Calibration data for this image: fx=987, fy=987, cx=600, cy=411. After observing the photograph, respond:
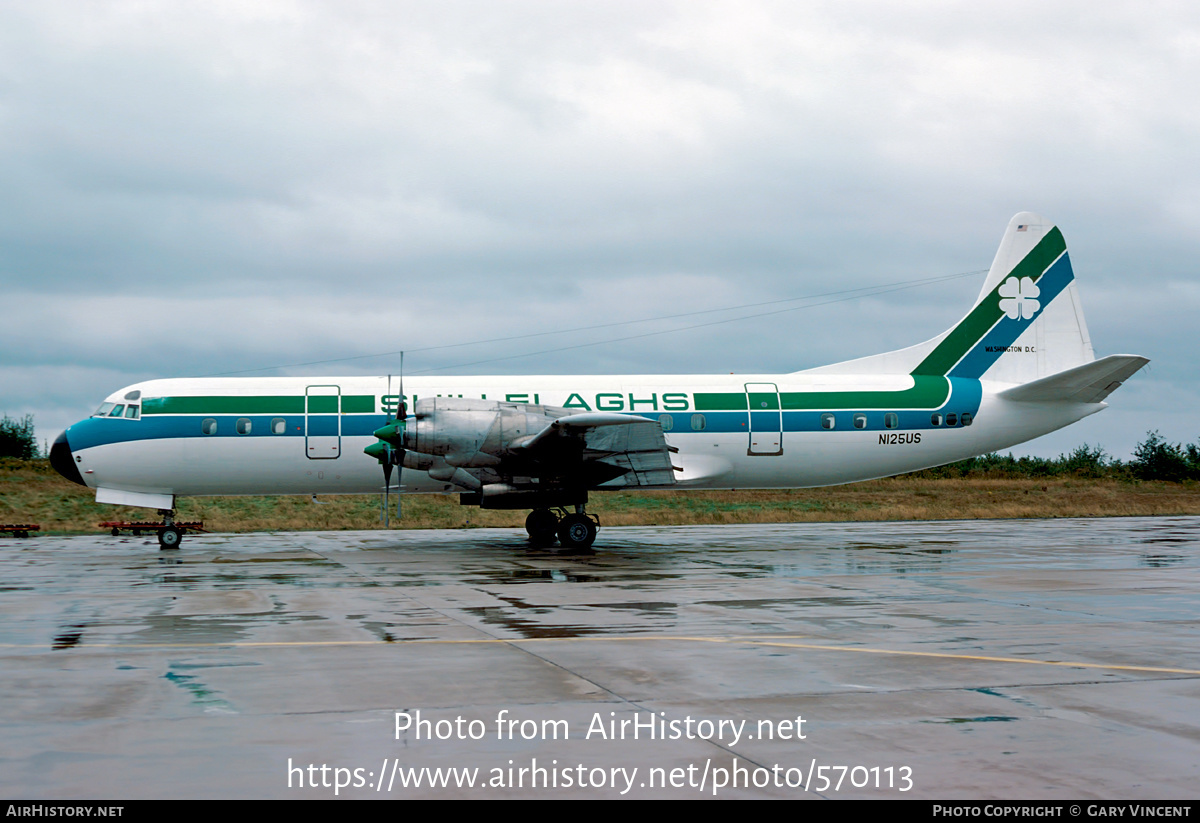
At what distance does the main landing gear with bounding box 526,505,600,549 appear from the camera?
898 inches

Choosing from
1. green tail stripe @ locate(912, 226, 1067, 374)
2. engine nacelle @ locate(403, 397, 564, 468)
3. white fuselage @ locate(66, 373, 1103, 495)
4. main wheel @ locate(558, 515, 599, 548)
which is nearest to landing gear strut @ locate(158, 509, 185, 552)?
white fuselage @ locate(66, 373, 1103, 495)

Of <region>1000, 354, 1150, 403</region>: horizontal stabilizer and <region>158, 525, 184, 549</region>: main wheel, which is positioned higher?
<region>1000, 354, 1150, 403</region>: horizontal stabilizer

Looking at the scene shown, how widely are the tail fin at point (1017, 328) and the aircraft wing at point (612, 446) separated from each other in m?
6.79

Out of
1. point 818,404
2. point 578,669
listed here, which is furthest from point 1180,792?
point 818,404

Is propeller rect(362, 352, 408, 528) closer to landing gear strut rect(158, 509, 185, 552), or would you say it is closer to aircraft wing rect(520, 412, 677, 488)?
aircraft wing rect(520, 412, 677, 488)

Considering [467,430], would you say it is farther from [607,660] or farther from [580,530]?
[607,660]

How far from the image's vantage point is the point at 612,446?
72.3ft

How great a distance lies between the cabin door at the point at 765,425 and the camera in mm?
25078

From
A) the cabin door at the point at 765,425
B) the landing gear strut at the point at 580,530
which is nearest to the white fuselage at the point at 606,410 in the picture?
the cabin door at the point at 765,425

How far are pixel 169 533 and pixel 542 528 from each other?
30.1 ft

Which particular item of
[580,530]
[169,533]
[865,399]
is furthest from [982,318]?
[169,533]

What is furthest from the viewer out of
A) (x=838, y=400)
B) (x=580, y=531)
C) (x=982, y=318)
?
(x=982, y=318)

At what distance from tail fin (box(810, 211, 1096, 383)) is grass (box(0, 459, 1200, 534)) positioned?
10115 millimetres
